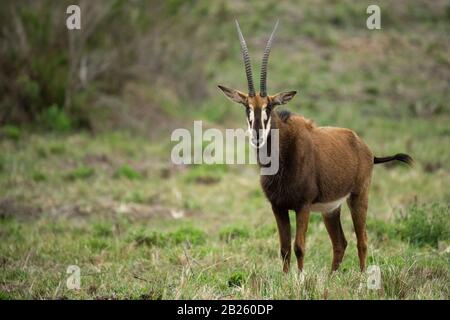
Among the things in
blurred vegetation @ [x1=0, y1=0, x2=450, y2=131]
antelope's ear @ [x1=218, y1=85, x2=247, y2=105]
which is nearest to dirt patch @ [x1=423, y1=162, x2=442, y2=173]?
blurred vegetation @ [x1=0, y1=0, x2=450, y2=131]

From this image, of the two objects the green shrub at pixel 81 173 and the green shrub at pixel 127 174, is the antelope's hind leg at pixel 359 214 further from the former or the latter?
the green shrub at pixel 81 173

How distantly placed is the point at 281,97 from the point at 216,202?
5.47m

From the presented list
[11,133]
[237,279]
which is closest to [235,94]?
[237,279]

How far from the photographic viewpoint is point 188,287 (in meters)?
6.08

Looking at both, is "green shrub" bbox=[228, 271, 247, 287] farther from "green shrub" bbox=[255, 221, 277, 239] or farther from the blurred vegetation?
the blurred vegetation

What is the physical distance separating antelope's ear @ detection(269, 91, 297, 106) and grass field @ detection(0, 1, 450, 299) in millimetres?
1856

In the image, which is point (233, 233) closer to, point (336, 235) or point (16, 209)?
point (336, 235)

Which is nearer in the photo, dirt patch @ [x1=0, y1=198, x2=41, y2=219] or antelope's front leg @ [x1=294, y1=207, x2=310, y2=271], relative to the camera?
antelope's front leg @ [x1=294, y1=207, x2=310, y2=271]

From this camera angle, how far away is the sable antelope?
21.6 feet

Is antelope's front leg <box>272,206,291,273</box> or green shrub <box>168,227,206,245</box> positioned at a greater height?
antelope's front leg <box>272,206,291,273</box>

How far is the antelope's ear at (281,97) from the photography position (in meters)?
6.71

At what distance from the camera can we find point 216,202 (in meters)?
12.0

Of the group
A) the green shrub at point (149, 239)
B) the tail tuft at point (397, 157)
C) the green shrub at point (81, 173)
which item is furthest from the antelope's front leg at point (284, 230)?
the green shrub at point (81, 173)

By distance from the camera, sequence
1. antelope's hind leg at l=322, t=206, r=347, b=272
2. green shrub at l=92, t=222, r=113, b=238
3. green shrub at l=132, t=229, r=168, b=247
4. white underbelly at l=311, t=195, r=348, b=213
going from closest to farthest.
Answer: white underbelly at l=311, t=195, r=348, b=213 → antelope's hind leg at l=322, t=206, r=347, b=272 → green shrub at l=132, t=229, r=168, b=247 → green shrub at l=92, t=222, r=113, b=238
